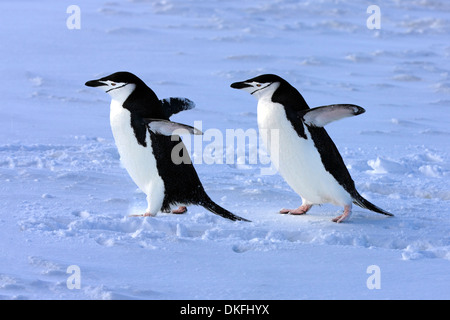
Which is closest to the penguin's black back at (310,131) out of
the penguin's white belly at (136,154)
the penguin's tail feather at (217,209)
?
the penguin's tail feather at (217,209)

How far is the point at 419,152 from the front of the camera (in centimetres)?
587

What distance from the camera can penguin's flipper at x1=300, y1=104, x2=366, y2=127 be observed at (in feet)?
11.3

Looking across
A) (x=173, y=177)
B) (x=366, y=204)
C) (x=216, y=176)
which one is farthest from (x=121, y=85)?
(x=366, y=204)

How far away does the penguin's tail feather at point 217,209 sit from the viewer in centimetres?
372

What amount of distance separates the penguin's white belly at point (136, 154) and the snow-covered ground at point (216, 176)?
0.58ft

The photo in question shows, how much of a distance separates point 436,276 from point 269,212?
116 cm

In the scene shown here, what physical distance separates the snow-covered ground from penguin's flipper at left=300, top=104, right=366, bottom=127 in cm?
51

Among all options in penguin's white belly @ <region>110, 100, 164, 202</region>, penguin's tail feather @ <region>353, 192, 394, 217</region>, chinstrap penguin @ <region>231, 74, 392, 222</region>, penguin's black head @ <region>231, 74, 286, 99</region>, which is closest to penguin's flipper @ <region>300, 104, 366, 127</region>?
chinstrap penguin @ <region>231, 74, 392, 222</region>

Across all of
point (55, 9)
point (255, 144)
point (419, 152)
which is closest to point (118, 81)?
point (255, 144)

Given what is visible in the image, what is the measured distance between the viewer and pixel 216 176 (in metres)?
4.82

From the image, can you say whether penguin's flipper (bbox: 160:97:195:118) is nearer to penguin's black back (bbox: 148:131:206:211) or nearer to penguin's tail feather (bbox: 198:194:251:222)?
penguin's black back (bbox: 148:131:206:211)

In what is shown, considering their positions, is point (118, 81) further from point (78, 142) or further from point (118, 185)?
point (78, 142)

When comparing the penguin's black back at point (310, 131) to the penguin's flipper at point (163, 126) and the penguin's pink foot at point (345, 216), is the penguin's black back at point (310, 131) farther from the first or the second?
the penguin's flipper at point (163, 126)

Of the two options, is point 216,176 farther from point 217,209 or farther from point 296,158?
point 296,158
